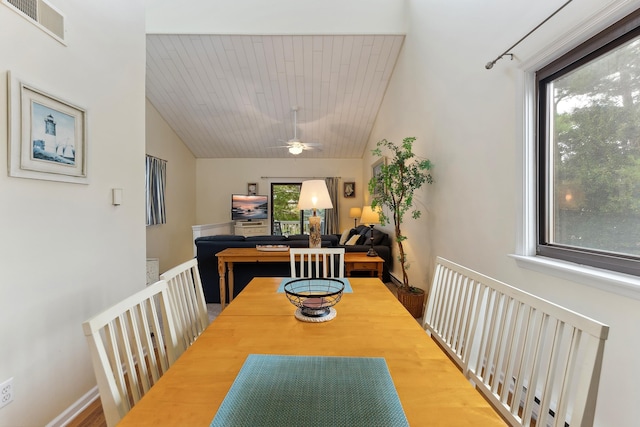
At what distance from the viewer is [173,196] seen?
615 cm

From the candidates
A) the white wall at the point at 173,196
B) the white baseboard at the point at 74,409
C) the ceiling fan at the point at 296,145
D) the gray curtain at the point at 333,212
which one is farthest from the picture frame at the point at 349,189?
the white baseboard at the point at 74,409

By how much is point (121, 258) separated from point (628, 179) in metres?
2.84

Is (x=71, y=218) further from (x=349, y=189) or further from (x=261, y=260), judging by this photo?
(x=349, y=189)

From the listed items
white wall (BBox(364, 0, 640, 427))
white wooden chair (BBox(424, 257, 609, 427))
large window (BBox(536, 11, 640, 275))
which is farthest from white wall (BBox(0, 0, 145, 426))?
large window (BBox(536, 11, 640, 275))

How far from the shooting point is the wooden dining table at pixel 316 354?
687mm

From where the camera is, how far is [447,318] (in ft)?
4.54

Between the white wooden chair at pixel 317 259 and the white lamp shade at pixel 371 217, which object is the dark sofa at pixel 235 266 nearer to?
the white lamp shade at pixel 371 217

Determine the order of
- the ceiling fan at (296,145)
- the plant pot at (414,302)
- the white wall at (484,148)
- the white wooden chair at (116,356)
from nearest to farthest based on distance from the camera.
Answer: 1. the white wooden chair at (116,356)
2. the white wall at (484,148)
3. the plant pot at (414,302)
4. the ceiling fan at (296,145)

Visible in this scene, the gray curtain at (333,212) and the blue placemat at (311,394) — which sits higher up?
the gray curtain at (333,212)

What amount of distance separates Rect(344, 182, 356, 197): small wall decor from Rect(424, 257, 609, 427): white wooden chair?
19.3 ft

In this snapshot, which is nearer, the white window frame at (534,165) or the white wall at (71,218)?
the white window frame at (534,165)

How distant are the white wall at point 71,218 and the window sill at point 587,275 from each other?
2561 mm

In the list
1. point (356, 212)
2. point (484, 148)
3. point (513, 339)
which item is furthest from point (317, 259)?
point (356, 212)

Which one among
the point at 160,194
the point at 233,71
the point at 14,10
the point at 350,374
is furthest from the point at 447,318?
the point at 160,194
